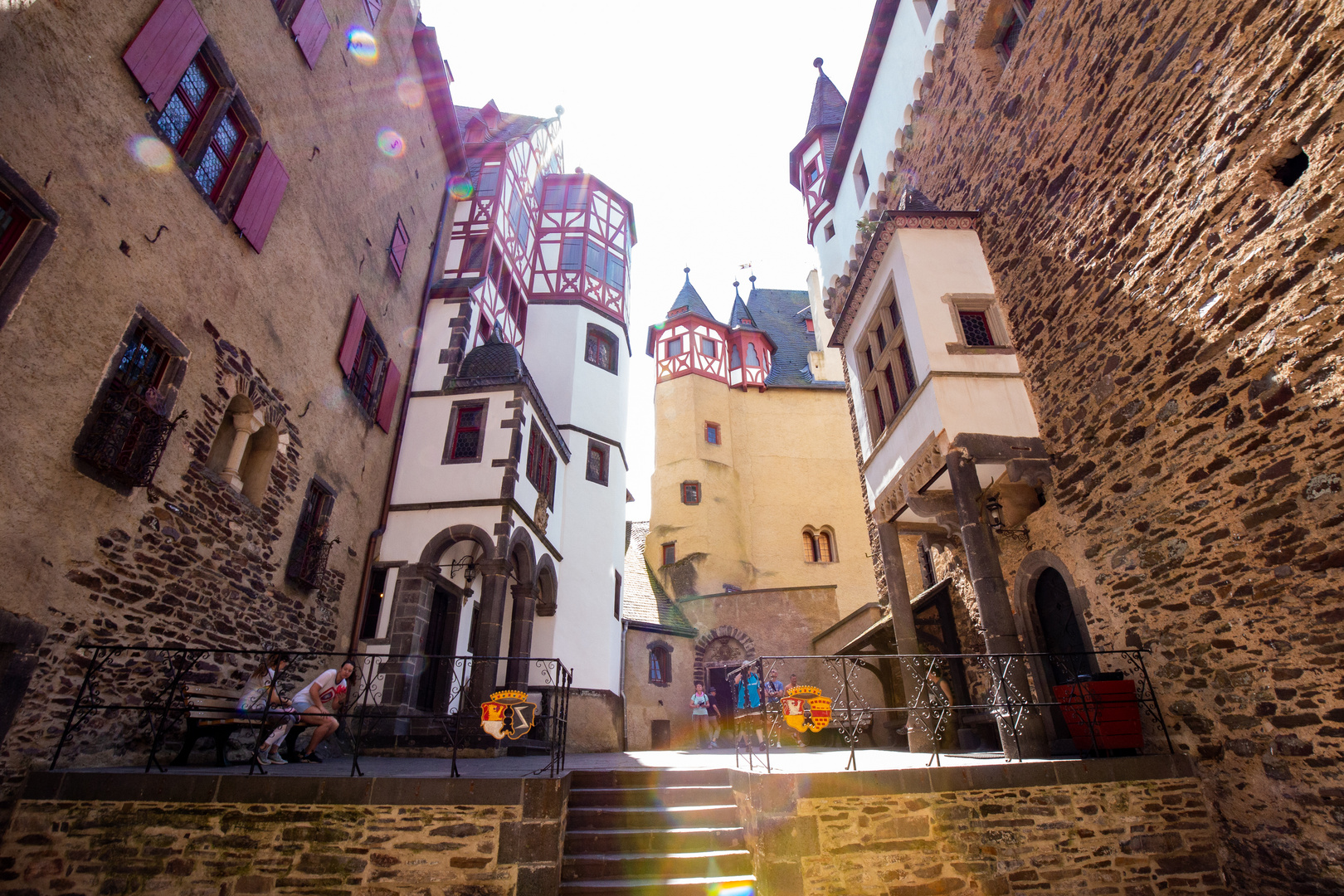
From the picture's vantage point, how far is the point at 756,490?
77.5 feet

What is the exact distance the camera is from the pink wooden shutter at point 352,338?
1068 cm

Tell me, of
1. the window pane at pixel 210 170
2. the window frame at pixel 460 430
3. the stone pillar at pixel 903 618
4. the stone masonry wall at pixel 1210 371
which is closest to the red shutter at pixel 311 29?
the window pane at pixel 210 170

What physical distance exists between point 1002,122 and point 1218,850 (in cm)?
909

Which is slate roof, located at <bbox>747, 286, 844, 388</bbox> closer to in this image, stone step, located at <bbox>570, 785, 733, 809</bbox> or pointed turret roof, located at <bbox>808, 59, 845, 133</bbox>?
pointed turret roof, located at <bbox>808, 59, 845, 133</bbox>

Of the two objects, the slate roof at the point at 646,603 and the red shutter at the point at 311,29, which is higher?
the red shutter at the point at 311,29

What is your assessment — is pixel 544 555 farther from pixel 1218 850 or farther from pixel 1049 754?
pixel 1218 850

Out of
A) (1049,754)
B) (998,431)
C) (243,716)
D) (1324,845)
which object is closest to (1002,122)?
(998,431)

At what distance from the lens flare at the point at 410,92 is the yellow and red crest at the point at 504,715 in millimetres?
12256

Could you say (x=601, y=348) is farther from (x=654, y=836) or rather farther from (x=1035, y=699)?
(x=654, y=836)

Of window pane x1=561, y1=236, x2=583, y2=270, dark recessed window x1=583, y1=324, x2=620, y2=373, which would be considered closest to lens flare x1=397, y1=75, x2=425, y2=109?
window pane x1=561, y1=236, x2=583, y2=270

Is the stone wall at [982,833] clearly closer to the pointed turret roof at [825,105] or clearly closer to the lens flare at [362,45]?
the lens flare at [362,45]

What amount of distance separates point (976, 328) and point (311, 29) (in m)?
10.6

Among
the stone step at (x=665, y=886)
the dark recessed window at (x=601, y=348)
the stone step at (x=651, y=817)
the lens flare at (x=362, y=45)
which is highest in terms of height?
the lens flare at (x=362, y=45)

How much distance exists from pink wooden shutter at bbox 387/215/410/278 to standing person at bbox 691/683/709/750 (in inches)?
467
